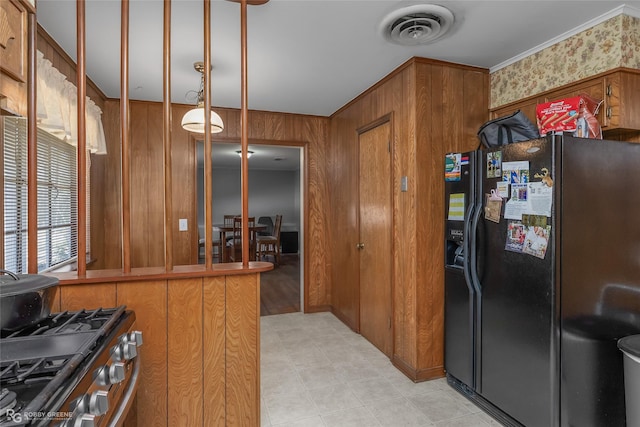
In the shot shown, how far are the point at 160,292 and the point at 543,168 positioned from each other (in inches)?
79.2

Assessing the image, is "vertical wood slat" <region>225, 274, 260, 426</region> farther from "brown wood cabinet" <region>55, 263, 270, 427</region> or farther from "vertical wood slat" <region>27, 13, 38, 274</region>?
"vertical wood slat" <region>27, 13, 38, 274</region>

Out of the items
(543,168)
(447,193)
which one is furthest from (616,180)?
(447,193)

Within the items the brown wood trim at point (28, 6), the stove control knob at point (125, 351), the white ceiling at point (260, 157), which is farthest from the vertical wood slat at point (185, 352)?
the white ceiling at point (260, 157)

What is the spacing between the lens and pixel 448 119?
265cm

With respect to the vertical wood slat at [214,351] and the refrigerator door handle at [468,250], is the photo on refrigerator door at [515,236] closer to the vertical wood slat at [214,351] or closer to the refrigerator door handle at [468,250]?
the refrigerator door handle at [468,250]

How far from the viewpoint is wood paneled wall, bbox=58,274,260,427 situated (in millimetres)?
1522

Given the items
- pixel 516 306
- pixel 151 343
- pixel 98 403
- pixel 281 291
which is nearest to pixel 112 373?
pixel 98 403

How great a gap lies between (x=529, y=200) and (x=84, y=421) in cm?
211

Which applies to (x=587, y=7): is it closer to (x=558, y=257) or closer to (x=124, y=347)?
(x=558, y=257)

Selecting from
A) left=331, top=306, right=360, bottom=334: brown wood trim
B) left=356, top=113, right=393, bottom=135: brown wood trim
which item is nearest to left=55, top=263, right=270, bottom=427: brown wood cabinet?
left=356, top=113, right=393, bottom=135: brown wood trim

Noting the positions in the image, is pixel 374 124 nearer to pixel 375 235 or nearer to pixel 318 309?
pixel 375 235

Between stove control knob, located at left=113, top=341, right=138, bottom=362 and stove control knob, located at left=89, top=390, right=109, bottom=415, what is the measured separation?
0.24 metres

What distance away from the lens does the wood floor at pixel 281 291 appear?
448 cm

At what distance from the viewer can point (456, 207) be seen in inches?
97.0
